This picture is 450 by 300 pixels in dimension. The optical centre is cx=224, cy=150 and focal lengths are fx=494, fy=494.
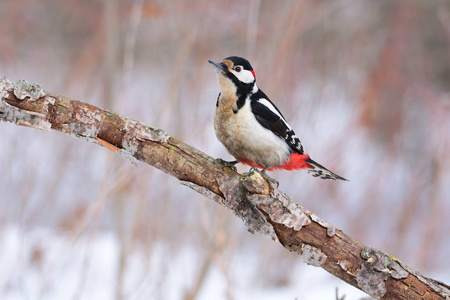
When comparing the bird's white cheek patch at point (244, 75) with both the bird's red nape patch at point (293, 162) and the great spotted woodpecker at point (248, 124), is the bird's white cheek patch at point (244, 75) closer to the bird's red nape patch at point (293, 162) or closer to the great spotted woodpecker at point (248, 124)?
the great spotted woodpecker at point (248, 124)

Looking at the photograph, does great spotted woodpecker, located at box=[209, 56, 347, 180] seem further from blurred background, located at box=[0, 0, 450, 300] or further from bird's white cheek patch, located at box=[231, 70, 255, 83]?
blurred background, located at box=[0, 0, 450, 300]

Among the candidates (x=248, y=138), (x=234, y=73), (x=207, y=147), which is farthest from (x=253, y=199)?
(x=207, y=147)

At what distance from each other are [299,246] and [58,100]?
0.90 m

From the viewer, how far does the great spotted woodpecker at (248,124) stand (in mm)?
1960

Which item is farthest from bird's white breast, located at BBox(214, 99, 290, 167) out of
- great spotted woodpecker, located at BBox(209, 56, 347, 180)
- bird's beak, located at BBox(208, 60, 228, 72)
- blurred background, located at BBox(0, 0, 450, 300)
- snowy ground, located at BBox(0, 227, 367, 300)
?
snowy ground, located at BBox(0, 227, 367, 300)

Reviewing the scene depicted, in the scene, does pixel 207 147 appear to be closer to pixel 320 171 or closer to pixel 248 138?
pixel 320 171

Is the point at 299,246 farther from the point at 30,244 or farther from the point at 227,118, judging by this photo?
the point at 30,244

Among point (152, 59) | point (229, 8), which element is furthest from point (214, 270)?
point (152, 59)

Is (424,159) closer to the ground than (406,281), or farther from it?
farther from it

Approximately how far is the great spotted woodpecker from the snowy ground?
2.66 ft

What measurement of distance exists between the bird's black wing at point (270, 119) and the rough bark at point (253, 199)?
0.41 metres

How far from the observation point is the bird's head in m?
2.01

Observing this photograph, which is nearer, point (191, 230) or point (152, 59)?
point (191, 230)

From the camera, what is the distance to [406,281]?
66.1 inches
